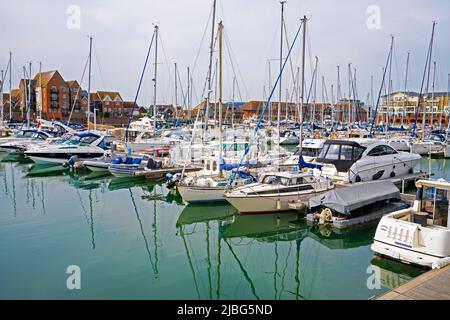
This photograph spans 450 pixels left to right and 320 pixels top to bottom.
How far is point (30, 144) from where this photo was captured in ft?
120

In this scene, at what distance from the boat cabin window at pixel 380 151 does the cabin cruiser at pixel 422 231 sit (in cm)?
908

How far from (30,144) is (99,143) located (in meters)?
8.76

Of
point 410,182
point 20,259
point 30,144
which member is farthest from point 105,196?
point 30,144

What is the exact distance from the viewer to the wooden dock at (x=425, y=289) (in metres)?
7.38

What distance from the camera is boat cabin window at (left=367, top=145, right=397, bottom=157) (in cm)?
2061

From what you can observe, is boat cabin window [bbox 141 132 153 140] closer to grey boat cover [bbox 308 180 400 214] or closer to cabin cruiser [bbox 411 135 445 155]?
grey boat cover [bbox 308 180 400 214]

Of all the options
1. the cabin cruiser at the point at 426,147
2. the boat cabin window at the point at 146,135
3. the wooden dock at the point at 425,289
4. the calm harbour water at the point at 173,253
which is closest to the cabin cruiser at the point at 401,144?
the cabin cruiser at the point at 426,147

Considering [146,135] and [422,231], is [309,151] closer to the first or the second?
[422,231]

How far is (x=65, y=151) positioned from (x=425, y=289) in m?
28.3

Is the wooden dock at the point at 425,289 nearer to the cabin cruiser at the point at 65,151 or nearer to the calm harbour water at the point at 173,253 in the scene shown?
the calm harbour water at the point at 173,253

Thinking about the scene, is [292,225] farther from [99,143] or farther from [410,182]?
[99,143]

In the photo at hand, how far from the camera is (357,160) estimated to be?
19.8m

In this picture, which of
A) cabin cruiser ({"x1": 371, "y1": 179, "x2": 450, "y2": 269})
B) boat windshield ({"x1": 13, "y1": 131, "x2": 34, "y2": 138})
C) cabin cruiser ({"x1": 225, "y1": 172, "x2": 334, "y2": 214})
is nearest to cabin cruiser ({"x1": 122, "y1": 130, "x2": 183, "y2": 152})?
boat windshield ({"x1": 13, "y1": 131, "x2": 34, "y2": 138})

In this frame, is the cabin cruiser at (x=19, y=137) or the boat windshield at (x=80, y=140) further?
the cabin cruiser at (x=19, y=137)
